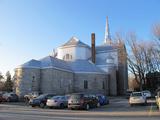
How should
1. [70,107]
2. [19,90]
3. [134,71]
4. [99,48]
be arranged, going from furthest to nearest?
1. [99,48]
2. [134,71]
3. [19,90]
4. [70,107]

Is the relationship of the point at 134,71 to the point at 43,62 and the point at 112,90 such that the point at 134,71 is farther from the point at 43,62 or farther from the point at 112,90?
the point at 43,62

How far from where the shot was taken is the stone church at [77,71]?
5575cm

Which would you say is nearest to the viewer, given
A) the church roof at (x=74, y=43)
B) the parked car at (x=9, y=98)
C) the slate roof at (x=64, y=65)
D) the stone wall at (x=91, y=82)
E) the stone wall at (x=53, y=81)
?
the parked car at (x=9, y=98)

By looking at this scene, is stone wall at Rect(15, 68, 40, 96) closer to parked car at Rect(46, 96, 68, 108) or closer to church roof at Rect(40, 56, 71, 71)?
church roof at Rect(40, 56, 71, 71)

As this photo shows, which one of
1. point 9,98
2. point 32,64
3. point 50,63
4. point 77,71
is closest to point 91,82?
point 77,71

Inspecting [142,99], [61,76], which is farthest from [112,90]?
[142,99]

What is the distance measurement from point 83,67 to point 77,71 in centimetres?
254

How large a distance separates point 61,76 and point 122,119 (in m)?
41.3

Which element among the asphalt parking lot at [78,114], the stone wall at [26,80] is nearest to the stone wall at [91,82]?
the stone wall at [26,80]

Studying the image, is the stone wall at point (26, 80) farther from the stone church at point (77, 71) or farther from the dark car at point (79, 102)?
the dark car at point (79, 102)

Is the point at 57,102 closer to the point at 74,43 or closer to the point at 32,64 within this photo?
the point at 32,64

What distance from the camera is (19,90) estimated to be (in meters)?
54.5

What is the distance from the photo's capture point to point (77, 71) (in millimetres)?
65812

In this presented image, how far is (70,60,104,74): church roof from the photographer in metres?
66.6
